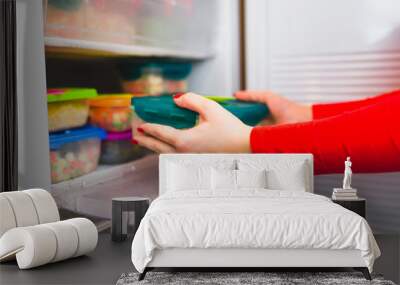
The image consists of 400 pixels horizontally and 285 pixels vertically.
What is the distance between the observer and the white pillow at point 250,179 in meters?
5.06

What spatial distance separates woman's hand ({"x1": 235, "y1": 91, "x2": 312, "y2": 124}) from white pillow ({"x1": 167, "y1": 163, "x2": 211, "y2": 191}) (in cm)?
97

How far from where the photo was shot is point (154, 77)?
5824 mm

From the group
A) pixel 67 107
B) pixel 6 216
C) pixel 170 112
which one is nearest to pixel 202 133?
pixel 170 112

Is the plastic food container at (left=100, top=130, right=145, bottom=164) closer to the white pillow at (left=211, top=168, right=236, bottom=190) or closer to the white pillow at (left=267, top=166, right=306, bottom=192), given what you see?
the white pillow at (left=211, top=168, right=236, bottom=190)

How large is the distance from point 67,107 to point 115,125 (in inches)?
18.3

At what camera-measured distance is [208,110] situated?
5.77 meters

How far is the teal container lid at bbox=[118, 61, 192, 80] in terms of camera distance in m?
5.67

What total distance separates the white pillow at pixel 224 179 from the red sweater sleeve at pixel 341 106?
1179 millimetres

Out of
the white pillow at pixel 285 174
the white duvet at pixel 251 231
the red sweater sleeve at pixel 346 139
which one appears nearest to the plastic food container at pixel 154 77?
the red sweater sleeve at pixel 346 139

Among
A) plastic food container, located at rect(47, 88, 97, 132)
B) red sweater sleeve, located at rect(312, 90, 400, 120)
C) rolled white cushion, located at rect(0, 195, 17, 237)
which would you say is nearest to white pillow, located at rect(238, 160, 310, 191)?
red sweater sleeve, located at rect(312, 90, 400, 120)

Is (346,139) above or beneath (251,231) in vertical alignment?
above

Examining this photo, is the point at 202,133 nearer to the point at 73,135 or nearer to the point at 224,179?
the point at 224,179

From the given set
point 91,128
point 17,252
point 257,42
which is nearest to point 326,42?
point 257,42

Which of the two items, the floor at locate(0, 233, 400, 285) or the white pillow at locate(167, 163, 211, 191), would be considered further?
the white pillow at locate(167, 163, 211, 191)
